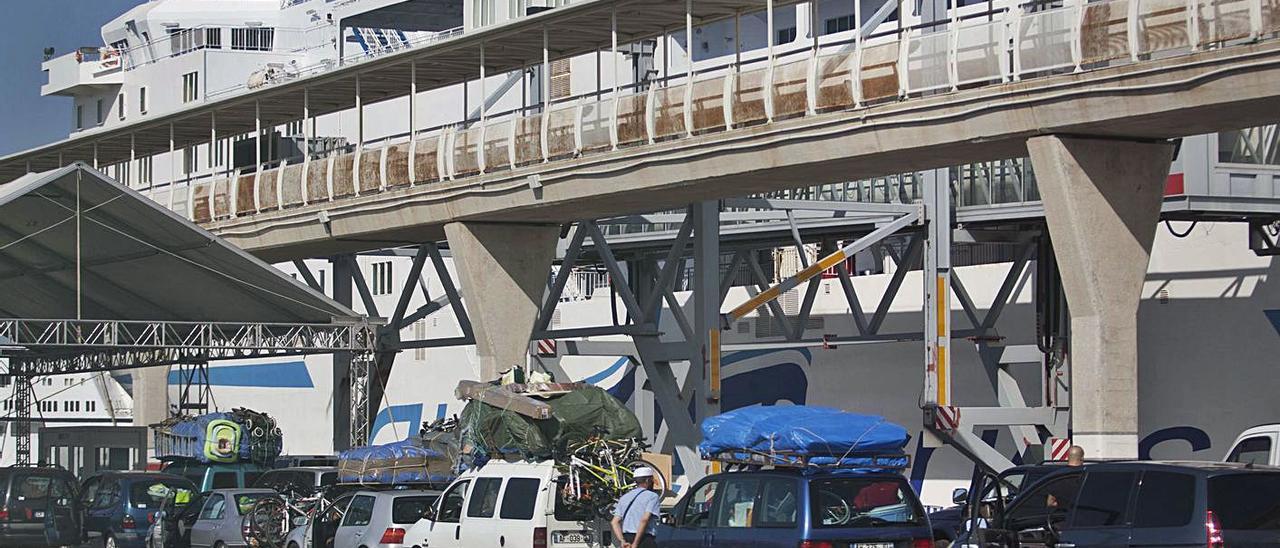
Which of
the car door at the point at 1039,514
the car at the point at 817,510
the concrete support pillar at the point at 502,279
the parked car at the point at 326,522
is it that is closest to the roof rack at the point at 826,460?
the car at the point at 817,510

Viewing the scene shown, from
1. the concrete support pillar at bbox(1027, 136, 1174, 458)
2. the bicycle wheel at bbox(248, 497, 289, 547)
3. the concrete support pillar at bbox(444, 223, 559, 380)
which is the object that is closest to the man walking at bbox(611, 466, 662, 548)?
the concrete support pillar at bbox(1027, 136, 1174, 458)

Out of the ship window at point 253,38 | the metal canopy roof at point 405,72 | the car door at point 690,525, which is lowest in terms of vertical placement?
the car door at point 690,525

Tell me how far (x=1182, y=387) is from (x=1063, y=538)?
1880cm

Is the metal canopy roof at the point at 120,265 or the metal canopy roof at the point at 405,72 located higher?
the metal canopy roof at the point at 405,72

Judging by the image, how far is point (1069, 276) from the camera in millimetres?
22828

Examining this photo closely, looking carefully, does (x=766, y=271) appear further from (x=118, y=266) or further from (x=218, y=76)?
(x=218, y=76)

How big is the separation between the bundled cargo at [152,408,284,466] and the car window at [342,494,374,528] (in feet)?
42.0

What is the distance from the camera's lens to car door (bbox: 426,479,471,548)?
2214 centimetres

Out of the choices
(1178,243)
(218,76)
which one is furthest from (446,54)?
(218,76)

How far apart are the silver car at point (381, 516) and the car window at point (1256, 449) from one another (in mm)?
10086

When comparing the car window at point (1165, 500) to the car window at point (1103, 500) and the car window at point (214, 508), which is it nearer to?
the car window at point (1103, 500)

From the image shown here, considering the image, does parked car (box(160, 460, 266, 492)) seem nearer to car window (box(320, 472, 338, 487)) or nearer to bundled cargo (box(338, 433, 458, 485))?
car window (box(320, 472, 338, 487))

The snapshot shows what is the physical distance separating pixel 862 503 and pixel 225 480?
64.6 feet

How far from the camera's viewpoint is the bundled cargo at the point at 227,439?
3666cm
